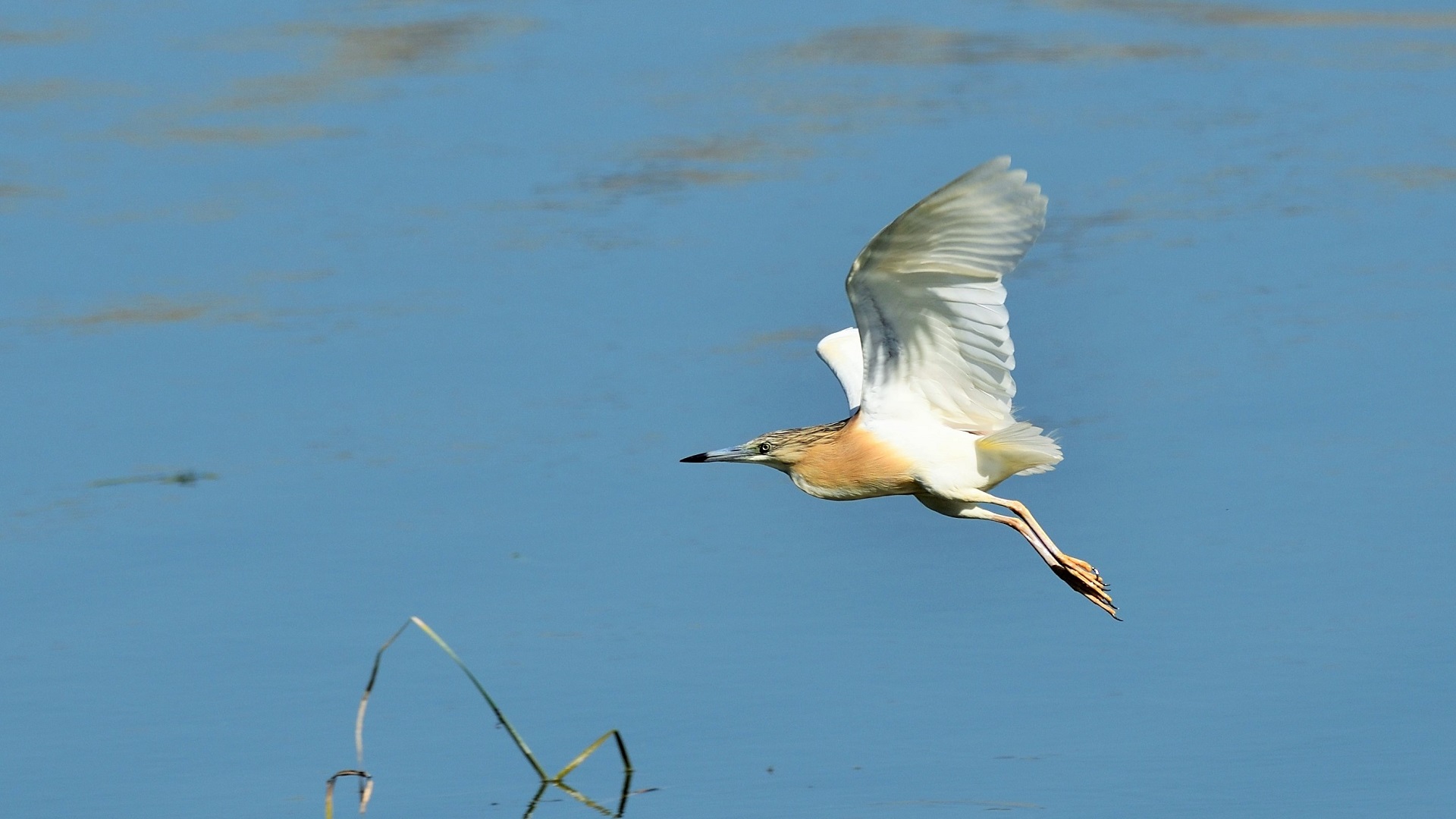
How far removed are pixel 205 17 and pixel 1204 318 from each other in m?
9.06

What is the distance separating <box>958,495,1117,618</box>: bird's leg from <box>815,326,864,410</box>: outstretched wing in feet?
2.94

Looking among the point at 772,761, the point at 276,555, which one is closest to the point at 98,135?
the point at 276,555

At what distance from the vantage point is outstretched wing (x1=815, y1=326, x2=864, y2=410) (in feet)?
25.2

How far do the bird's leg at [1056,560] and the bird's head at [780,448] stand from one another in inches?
21.7

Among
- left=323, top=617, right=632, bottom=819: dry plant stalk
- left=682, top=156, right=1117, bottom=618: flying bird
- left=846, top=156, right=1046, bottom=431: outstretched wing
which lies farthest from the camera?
left=323, top=617, right=632, bottom=819: dry plant stalk

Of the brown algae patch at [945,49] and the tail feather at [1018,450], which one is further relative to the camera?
the brown algae patch at [945,49]

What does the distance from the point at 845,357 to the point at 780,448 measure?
2.97 ft

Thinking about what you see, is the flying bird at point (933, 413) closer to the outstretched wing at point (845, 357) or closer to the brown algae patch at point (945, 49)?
the outstretched wing at point (845, 357)

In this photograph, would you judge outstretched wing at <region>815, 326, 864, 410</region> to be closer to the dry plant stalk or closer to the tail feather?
the tail feather

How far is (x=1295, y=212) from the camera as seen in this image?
38.3ft

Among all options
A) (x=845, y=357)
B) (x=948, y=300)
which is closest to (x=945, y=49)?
(x=845, y=357)

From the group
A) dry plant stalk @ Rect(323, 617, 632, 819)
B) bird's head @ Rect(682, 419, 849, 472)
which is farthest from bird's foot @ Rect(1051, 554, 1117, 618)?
dry plant stalk @ Rect(323, 617, 632, 819)

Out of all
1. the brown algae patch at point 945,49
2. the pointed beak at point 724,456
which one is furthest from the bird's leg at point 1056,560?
the brown algae patch at point 945,49

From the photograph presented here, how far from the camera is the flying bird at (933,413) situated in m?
6.23
